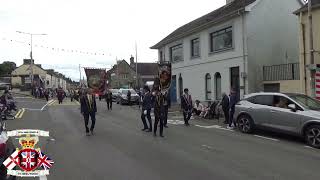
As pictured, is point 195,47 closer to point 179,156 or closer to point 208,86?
point 208,86

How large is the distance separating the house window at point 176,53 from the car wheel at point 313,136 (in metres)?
21.9

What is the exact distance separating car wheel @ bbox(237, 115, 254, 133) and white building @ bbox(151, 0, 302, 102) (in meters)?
8.75

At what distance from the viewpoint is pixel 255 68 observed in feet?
80.3

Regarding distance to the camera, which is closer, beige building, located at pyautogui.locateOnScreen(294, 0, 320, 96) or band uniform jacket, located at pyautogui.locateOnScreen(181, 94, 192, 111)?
band uniform jacket, located at pyautogui.locateOnScreen(181, 94, 192, 111)

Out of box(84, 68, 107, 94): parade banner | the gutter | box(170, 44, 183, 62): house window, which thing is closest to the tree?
the gutter

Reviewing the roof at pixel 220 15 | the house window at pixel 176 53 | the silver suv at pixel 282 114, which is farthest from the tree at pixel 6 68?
the silver suv at pixel 282 114

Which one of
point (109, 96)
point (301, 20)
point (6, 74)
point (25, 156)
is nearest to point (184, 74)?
point (109, 96)

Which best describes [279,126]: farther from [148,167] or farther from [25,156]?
[25,156]

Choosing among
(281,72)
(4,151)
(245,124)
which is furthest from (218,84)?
(4,151)

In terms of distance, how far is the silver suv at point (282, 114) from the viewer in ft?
41.6

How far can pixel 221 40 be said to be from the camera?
27.4 m

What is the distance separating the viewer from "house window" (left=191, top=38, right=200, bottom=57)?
30.8 m

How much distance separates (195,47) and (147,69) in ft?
196

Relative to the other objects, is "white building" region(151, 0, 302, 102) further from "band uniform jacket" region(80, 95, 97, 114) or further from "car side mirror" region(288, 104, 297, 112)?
"band uniform jacket" region(80, 95, 97, 114)
